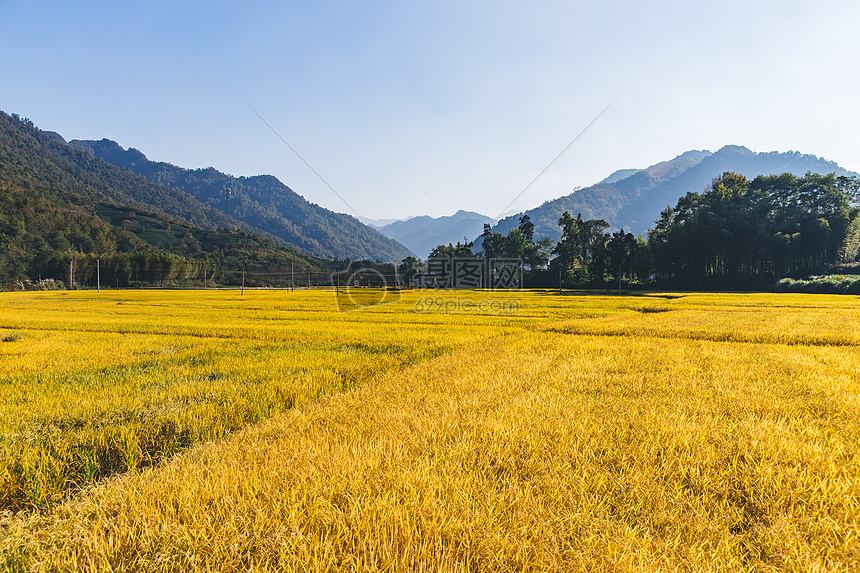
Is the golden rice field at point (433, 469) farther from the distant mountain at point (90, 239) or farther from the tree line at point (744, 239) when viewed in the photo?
the distant mountain at point (90, 239)

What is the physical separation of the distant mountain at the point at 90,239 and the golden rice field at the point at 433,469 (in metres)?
87.5

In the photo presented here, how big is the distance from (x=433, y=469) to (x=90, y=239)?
411ft

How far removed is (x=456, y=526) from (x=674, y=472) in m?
1.55

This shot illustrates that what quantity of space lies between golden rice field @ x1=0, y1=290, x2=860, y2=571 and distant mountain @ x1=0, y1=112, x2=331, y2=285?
287ft

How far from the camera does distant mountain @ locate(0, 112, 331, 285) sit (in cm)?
7175

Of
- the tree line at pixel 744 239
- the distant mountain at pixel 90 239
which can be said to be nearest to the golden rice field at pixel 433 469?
the tree line at pixel 744 239

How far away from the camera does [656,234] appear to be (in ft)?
183

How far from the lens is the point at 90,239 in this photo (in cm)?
9019

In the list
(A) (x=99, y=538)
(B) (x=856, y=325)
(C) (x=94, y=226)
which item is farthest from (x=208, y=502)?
(C) (x=94, y=226)

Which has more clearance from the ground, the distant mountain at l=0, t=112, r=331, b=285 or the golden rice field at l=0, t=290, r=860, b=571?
the distant mountain at l=0, t=112, r=331, b=285

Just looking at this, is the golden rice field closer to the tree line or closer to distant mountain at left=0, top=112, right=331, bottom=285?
the tree line

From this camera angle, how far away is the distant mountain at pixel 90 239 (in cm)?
7175

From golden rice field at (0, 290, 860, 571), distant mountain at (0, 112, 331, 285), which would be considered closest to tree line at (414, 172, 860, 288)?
golden rice field at (0, 290, 860, 571)

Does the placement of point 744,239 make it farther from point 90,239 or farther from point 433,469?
point 90,239
